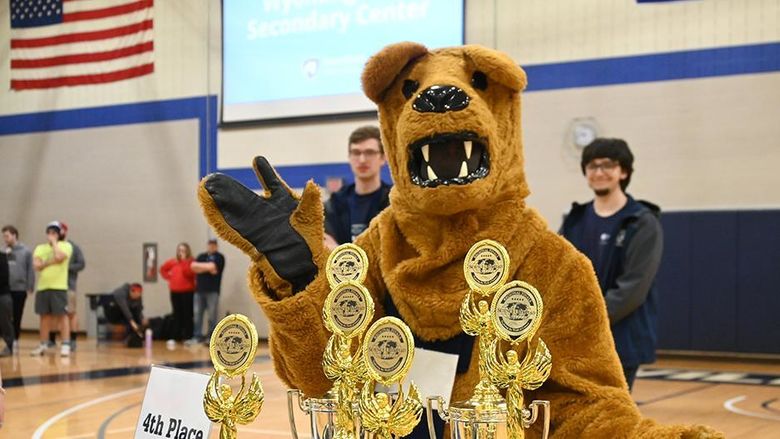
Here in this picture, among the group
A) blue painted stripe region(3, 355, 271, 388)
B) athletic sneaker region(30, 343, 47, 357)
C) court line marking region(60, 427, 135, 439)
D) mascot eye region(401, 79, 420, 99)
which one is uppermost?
mascot eye region(401, 79, 420, 99)

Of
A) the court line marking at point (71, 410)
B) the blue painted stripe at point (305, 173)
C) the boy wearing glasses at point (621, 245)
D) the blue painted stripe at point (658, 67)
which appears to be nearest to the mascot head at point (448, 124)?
the boy wearing glasses at point (621, 245)

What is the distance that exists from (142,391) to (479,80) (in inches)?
242

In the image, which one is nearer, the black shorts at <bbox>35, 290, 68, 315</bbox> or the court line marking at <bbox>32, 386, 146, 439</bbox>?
the court line marking at <bbox>32, 386, 146, 439</bbox>

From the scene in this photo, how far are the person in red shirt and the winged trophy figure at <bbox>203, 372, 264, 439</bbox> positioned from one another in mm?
11983

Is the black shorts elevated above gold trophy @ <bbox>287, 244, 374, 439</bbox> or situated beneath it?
situated beneath

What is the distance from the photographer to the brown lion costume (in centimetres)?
181

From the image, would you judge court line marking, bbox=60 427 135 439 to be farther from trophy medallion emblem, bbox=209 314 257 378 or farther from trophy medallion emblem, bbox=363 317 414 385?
trophy medallion emblem, bbox=363 317 414 385

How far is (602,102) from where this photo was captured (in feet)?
36.7

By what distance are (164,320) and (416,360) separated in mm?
12136

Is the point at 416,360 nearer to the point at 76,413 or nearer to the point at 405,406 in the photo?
the point at 405,406

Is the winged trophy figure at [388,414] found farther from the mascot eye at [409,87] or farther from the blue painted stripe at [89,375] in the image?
the blue painted stripe at [89,375]

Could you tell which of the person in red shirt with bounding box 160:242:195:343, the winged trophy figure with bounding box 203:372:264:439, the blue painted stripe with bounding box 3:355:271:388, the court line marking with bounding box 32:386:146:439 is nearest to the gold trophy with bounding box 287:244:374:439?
the winged trophy figure with bounding box 203:372:264:439

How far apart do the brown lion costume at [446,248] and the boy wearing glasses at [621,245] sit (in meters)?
1.54

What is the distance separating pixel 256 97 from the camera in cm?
1345
